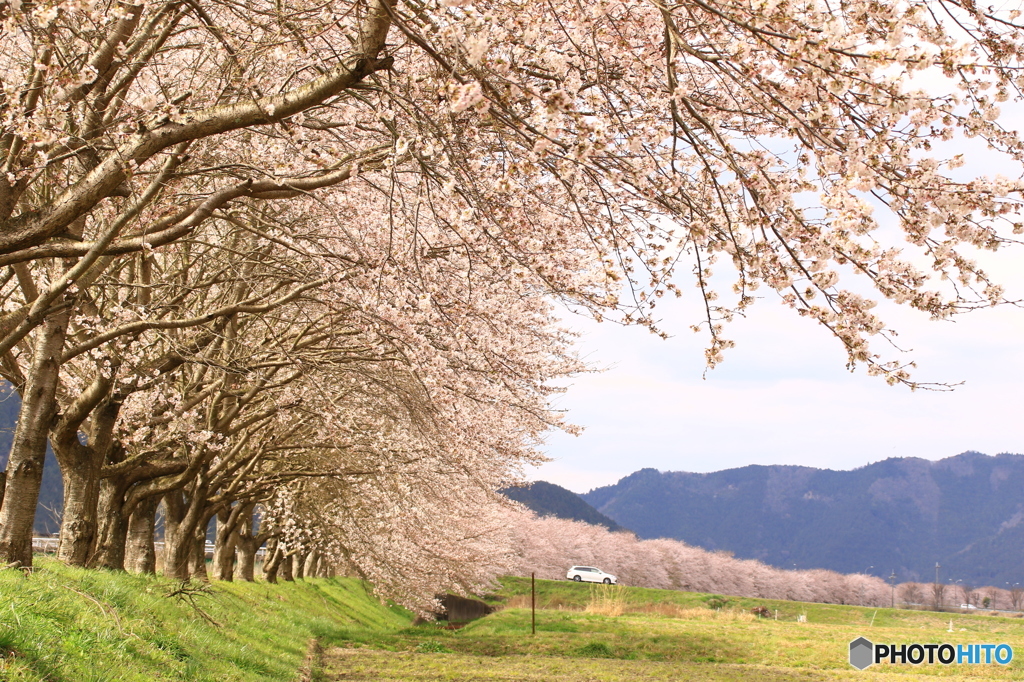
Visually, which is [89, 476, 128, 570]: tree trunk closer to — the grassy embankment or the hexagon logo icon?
the grassy embankment

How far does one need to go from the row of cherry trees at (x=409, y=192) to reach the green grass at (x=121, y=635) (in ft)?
4.74

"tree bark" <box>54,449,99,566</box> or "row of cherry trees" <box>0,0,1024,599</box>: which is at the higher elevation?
"row of cherry trees" <box>0,0,1024,599</box>

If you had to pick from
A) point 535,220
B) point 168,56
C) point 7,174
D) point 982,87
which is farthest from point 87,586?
point 982,87

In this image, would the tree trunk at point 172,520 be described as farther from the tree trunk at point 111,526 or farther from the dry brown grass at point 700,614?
the dry brown grass at point 700,614

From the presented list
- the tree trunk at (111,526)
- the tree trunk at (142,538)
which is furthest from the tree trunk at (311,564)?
the tree trunk at (111,526)

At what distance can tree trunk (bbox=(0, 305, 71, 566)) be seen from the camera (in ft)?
28.2

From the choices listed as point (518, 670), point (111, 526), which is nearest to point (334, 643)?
point (518, 670)

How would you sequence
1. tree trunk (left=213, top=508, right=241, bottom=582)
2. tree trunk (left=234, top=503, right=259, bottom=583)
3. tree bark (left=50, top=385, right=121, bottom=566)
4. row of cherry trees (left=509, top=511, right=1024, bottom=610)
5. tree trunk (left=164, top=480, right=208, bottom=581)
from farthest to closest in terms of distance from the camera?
1. row of cherry trees (left=509, top=511, right=1024, bottom=610)
2. tree trunk (left=234, top=503, right=259, bottom=583)
3. tree trunk (left=213, top=508, right=241, bottom=582)
4. tree trunk (left=164, top=480, right=208, bottom=581)
5. tree bark (left=50, top=385, right=121, bottom=566)

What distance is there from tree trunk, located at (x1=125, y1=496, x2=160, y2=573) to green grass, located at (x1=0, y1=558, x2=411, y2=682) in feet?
6.61

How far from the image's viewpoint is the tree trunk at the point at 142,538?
14.9m

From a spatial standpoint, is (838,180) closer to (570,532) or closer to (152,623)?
(152,623)

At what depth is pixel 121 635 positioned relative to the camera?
6855 mm

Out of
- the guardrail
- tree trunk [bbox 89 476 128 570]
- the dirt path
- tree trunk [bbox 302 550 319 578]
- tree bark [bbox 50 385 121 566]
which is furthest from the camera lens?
tree trunk [bbox 302 550 319 578]

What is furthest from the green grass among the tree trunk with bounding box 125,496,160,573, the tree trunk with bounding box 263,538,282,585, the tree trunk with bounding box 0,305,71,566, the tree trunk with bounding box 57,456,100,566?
the tree trunk with bounding box 263,538,282,585
